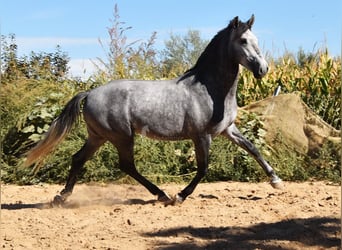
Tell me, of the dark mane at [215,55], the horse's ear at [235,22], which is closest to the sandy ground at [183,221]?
the dark mane at [215,55]

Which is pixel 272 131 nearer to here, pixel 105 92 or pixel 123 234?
pixel 105 92

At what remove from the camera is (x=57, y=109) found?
9.57 m

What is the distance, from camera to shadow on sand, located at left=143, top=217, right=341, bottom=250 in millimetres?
4855

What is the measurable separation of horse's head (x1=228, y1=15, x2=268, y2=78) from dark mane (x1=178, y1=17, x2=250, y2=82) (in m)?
0.03

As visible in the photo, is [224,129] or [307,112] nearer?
[224,129]

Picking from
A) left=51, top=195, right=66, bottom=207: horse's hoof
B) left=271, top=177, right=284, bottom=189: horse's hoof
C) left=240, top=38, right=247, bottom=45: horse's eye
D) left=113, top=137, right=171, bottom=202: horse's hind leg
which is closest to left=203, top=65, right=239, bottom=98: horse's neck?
left=240, top=38, right=247, bottom=45: horse's eye

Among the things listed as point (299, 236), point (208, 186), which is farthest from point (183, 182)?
point (299, 236)

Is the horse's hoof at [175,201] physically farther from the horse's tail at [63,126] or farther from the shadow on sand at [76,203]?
the horse's tail at [63,126]

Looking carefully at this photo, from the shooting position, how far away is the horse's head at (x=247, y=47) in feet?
20.4

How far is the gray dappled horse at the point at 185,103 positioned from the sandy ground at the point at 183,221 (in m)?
0.57

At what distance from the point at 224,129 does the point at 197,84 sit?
0.59 meters

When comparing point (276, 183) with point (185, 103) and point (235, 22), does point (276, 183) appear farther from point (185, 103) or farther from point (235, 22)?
point (235, 22)

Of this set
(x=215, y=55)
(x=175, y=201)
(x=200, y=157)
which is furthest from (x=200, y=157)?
(x=215, y=55)

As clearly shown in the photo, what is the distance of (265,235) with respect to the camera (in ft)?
16.8
